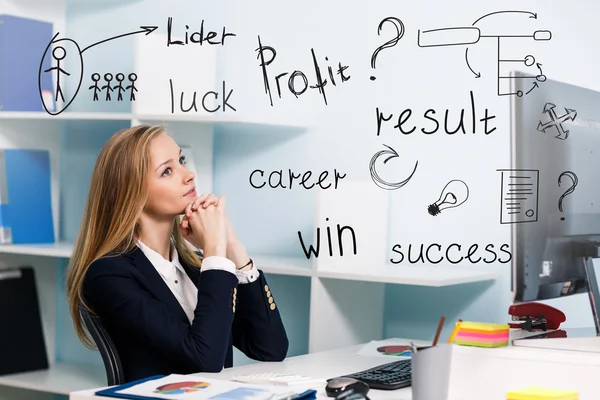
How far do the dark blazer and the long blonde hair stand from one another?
48 millimetres

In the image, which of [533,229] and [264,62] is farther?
[264,62]

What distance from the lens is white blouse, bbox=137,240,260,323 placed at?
1.83 meters

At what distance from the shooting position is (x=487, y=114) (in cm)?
235

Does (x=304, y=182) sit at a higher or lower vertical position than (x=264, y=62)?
lower

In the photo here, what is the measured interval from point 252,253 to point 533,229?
1323 mm

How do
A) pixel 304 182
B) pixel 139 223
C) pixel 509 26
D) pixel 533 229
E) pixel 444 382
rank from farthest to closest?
pixel 304 182 < pixel 509 26 < pixel 139 223 < pixel 533 229 < pixel 444 382

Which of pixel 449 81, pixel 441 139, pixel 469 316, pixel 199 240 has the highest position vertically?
pixel 449 81

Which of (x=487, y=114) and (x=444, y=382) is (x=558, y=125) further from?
(x=487, y=114)

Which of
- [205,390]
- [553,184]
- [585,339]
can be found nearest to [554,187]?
[553,184]

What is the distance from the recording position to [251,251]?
2.71 meters

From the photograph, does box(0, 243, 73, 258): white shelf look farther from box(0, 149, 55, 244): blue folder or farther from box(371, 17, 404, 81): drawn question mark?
box(371, 17, 404, 81): drawn question mark

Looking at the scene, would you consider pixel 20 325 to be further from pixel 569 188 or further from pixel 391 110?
pixel 569 188

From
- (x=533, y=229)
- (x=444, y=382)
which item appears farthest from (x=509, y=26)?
(x=444, y=382)

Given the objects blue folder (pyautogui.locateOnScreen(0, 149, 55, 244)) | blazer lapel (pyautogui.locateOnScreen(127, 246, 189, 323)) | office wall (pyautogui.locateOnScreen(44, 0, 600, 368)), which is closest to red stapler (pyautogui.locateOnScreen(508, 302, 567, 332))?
office wall (pyautogui.locateOnScreen(44, 0, 600, 368))
